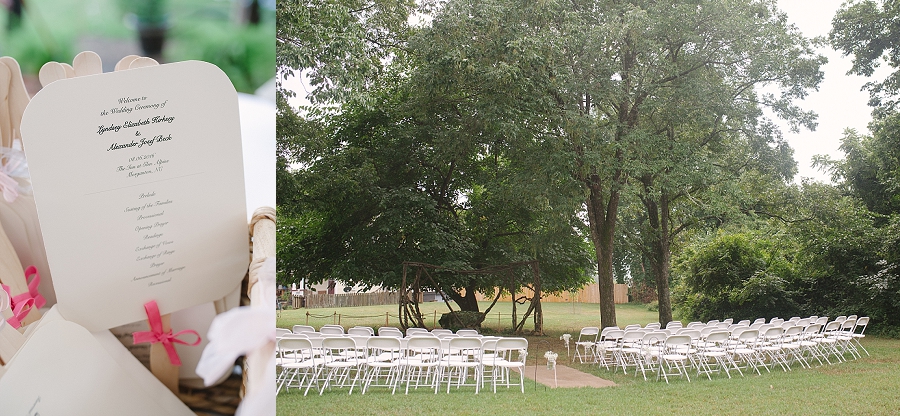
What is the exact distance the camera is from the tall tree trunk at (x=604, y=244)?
704 cm

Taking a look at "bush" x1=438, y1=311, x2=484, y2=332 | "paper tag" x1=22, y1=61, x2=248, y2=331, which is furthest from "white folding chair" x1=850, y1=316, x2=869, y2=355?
"paper tag" x1=22, y1=61, x2=248, y2=331

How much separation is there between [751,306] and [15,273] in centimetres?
641

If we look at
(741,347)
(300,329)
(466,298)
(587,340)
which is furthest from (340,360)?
(741,347)

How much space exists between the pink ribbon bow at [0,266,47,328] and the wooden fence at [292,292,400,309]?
599cm

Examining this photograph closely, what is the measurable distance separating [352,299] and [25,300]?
6273 mm

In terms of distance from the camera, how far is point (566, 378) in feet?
20.8

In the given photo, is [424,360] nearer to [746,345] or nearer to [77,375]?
[746,345]

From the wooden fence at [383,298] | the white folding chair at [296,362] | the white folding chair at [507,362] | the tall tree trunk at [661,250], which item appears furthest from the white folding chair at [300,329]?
the tall tree trunk at [661,250]

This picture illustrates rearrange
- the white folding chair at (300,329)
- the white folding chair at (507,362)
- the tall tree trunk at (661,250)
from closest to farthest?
1. the white folding chair at (507,362)
2. the white folding chair at (300,329)
3. the tall tree trunk at (661,250)

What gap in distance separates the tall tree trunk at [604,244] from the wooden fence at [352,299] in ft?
7.66

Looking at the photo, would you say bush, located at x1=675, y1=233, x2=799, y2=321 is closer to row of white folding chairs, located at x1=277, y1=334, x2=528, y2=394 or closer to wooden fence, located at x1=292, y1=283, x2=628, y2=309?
wooden fence, located at x1=292, y1=283, x2=628, y2=309

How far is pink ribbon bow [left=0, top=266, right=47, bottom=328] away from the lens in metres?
1.43

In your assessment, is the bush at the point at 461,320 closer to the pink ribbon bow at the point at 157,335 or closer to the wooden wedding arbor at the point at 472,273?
the wooden wedding arbor at the point at 472,273

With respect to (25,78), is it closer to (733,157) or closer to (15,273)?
(15,273)
